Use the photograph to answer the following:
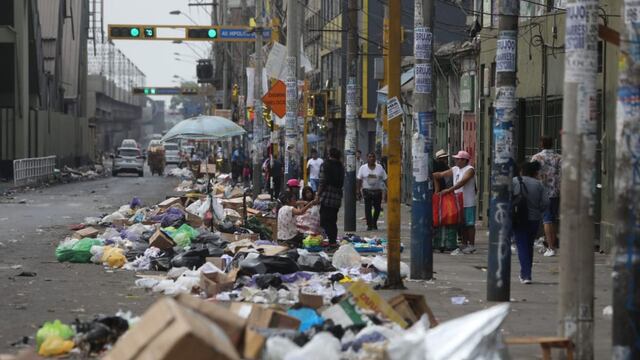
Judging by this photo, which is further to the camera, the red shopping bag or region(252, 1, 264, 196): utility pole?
region(252, 1, 264, 196): utility pole

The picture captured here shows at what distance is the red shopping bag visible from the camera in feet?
67.8

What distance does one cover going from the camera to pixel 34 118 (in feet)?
218

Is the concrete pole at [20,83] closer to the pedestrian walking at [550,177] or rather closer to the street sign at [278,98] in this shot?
the street sign at [278,98]

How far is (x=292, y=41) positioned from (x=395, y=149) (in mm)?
17940

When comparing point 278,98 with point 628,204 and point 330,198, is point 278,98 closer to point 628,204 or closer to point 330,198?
point 330,198

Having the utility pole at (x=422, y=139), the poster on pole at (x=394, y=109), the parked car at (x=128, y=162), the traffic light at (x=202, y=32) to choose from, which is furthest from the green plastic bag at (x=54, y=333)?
the parked car at (x=128, y=162)

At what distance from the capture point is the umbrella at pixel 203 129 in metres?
26.1

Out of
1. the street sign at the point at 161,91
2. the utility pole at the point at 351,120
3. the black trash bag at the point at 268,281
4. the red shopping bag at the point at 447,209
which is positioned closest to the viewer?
the black trash bag at the point at 268,281

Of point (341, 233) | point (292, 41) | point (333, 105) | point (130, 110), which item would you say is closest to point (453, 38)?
point (333, 105)

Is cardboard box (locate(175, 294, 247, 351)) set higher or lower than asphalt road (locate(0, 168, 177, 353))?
higher

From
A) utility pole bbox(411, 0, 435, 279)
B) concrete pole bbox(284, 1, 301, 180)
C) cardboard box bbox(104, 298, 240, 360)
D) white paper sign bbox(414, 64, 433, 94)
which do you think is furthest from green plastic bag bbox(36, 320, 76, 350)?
concrete pole bbox(284, 1, 301, 180)

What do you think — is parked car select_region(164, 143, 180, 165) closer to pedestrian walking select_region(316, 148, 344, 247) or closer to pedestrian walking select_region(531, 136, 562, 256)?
pedestrian walking select_region(316, 148, 344, 247)

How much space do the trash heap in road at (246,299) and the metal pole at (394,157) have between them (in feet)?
1.99

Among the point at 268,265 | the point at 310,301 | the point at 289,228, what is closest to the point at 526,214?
the point at 268,265
